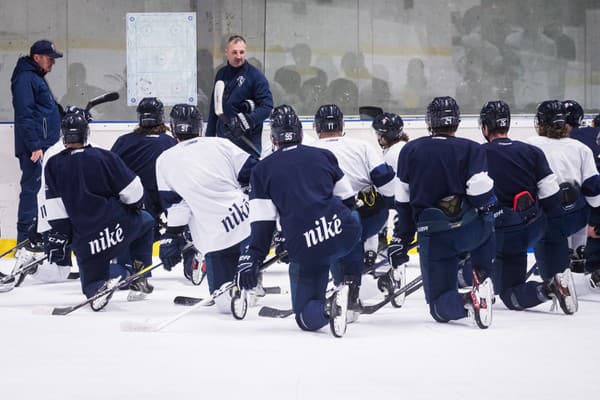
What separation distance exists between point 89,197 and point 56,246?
0.96ft

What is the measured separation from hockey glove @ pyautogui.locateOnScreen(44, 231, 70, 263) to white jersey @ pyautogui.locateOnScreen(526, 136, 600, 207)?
2375 millimetres

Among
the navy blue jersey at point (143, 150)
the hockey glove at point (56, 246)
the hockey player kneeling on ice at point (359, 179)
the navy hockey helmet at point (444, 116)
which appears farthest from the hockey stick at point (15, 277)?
the navy hockey helmet at point (444, 116)

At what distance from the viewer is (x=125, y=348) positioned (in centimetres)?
397

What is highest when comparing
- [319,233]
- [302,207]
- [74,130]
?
[74,130]

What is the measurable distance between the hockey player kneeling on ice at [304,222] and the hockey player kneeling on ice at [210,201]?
22.6 inches

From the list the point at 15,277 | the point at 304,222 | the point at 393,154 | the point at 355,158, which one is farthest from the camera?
the point at 15,277

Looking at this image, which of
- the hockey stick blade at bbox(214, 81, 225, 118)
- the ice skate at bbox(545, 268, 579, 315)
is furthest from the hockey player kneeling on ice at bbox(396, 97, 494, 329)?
the hockey stick blade at bbox(214, 81, 225, 118)

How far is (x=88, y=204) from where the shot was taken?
5.17 m

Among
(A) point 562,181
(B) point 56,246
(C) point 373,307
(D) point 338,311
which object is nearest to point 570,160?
(A) point 562,181

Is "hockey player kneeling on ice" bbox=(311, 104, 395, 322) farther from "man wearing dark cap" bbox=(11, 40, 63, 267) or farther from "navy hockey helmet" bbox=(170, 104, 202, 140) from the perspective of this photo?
"man wearing dark cap" bbox=(11, 40, 63, 267)

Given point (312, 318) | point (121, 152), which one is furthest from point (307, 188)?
point (121, 152)

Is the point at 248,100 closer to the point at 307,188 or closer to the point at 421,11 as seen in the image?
the point at 307,188

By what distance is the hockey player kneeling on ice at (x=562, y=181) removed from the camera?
196 inches

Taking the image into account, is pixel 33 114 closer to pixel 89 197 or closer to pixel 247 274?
pixel 89 197
